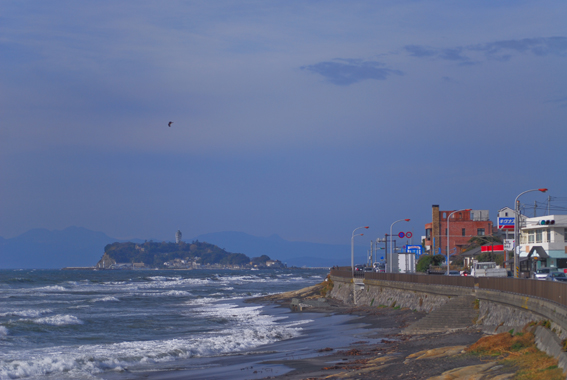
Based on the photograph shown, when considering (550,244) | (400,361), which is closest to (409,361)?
(400,361)

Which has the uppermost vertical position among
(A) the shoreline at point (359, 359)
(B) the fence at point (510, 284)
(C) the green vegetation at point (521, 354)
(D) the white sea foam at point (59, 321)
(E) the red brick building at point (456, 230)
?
(E) the red brick building at point (456, 230)

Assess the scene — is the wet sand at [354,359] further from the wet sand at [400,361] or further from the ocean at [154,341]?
the ocean at [154,341]

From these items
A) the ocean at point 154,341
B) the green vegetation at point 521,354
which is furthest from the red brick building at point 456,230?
the green vegetation at point 521,354

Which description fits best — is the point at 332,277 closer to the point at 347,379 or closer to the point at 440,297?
the point at 440,297

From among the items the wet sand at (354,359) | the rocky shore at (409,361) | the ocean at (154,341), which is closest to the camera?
the rocky shore at (409,361)

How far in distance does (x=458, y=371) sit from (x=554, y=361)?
2.47 metres

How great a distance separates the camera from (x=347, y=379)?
17297 millimetres

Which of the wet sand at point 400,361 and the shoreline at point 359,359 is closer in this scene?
the wet sand at point 400,361

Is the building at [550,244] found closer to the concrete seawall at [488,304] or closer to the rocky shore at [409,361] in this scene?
the concrete seawall at [488,304]

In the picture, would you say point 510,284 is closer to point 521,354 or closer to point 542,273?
point 521,354

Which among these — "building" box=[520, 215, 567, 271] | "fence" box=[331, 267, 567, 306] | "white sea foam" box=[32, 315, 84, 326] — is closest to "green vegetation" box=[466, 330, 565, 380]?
"fence" box=[331, 267, 567, 306]

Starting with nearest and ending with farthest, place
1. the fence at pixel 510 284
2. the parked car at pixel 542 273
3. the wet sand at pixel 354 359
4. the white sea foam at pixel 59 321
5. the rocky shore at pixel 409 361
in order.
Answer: the rocky shore at pixel 409 361, the wet sand at pixel 354 359, the fence at pixel 510 284, the parked car at pixel 542 273, the white sea foam at pixel 59 321

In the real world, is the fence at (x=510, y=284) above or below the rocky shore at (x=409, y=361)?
above

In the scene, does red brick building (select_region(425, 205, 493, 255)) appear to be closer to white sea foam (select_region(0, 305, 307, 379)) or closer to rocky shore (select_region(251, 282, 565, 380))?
white sea foam (select_region(0, 305, 307, 379))
